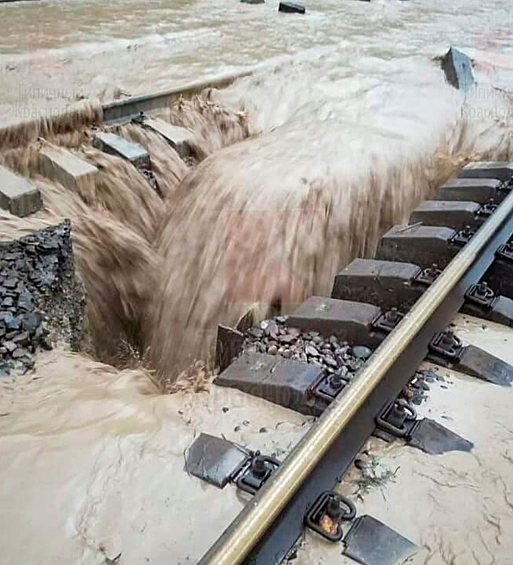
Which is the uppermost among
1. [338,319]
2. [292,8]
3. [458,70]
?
[292,8]

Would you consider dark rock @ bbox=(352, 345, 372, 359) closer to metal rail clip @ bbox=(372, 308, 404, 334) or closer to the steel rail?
metal rail clip @ bbox=(372, 308, 404, 334)

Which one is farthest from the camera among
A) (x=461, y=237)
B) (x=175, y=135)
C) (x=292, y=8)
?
(x=292, y=8)

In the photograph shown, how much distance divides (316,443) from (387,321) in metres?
1.09

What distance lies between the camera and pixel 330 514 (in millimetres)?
2023

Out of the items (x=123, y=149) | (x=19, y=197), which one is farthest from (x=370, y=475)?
(x=123, y=149)

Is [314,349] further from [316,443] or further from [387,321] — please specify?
[316,443]

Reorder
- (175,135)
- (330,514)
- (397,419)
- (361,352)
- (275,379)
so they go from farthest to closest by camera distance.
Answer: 1. (175,135)
2. (361,352)
3. (275,379)
4. (397,419)
5. (330,514)

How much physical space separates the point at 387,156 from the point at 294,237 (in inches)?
60.9

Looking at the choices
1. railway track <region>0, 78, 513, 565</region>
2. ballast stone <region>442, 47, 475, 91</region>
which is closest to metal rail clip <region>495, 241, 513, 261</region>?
railway track <region>0, 78, 513, 565</region>

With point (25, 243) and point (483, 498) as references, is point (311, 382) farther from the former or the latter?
point (25, 243)

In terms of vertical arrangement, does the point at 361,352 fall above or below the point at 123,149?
below

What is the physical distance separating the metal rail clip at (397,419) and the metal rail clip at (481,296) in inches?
36.1

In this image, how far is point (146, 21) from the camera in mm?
9516

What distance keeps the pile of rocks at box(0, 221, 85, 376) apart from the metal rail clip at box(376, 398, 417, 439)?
60.9 inches
